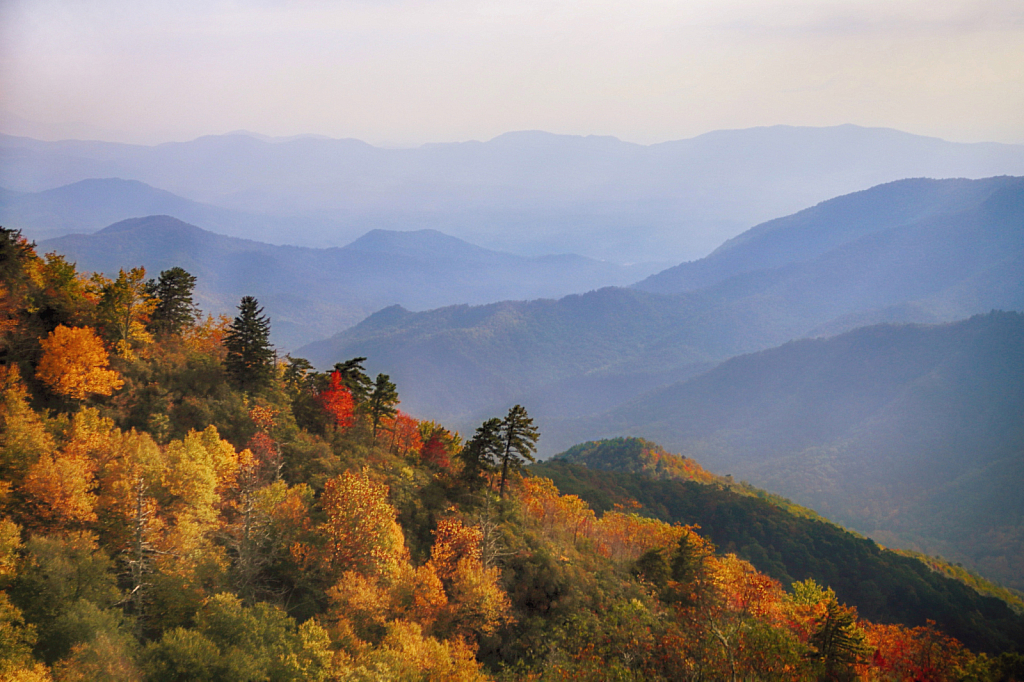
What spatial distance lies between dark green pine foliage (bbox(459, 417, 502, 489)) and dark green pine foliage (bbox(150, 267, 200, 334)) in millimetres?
31732

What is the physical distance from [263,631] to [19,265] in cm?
3773

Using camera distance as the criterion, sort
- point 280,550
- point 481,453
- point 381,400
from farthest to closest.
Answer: point 381,400
point 481,453
point 280,550

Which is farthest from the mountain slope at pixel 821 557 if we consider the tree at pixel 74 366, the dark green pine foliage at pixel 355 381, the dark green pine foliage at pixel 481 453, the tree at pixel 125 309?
the tree at pixel 74 366

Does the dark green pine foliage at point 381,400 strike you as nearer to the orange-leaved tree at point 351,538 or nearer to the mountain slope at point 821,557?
the orange-leaved tree at point 351,538

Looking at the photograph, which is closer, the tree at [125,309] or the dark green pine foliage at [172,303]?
the tree at [125,309]

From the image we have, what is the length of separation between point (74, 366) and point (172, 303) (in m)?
16.6

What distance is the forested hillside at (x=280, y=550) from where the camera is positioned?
27203 millimetres

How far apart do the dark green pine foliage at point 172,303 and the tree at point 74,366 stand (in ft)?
40.0

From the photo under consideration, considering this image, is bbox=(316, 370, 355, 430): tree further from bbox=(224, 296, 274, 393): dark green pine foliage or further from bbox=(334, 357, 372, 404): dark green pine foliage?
bbox=(224, 296, 274, 393): dark green pine foliage

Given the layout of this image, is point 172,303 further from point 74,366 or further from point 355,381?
point 355,381

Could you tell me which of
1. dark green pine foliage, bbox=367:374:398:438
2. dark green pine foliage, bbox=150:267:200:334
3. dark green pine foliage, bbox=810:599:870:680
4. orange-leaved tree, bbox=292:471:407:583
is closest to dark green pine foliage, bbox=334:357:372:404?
dark green pine foliage, bbox=367:374:398:438

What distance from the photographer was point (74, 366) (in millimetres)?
38156

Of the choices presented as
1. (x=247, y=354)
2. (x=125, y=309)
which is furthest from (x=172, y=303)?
(x=247, y=354)

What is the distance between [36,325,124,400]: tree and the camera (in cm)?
3769
